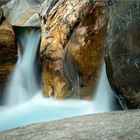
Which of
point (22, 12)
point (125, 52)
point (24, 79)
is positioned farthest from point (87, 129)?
point (22, 12)

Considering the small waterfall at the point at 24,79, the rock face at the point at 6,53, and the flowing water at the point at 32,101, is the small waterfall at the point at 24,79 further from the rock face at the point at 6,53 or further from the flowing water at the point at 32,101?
the rock face at the point at 6,53

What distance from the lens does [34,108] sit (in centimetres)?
1412

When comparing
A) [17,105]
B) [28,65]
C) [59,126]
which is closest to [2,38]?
[28,65]

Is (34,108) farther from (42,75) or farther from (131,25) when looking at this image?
(131,25)

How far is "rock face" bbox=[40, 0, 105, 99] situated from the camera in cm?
1315

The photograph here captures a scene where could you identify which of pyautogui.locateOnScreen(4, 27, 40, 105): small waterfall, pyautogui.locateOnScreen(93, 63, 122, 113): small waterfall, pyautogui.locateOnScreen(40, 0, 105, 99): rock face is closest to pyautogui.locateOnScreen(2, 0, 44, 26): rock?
pyautogui.locateOnScreen(4, 27, 40, 105): small waterfall

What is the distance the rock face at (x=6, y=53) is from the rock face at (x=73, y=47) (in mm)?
1751

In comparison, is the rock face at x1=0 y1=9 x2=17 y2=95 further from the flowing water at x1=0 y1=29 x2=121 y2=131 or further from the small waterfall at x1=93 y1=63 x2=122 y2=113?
A: the small waterfall at x1=93 y1=63 x2=122 y2=113

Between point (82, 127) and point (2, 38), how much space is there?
11.0 m

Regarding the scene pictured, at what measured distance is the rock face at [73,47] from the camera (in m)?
13.1

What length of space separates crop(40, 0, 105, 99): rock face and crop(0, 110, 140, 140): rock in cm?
595

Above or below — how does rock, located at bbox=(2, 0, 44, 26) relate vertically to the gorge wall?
above

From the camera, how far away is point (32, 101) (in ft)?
50.1

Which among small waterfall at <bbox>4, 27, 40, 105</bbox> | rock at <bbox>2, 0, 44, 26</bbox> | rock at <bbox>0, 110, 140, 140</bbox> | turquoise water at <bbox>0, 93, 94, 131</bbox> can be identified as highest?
rock at <bbox>2, 0, 44, 26</bbox>
